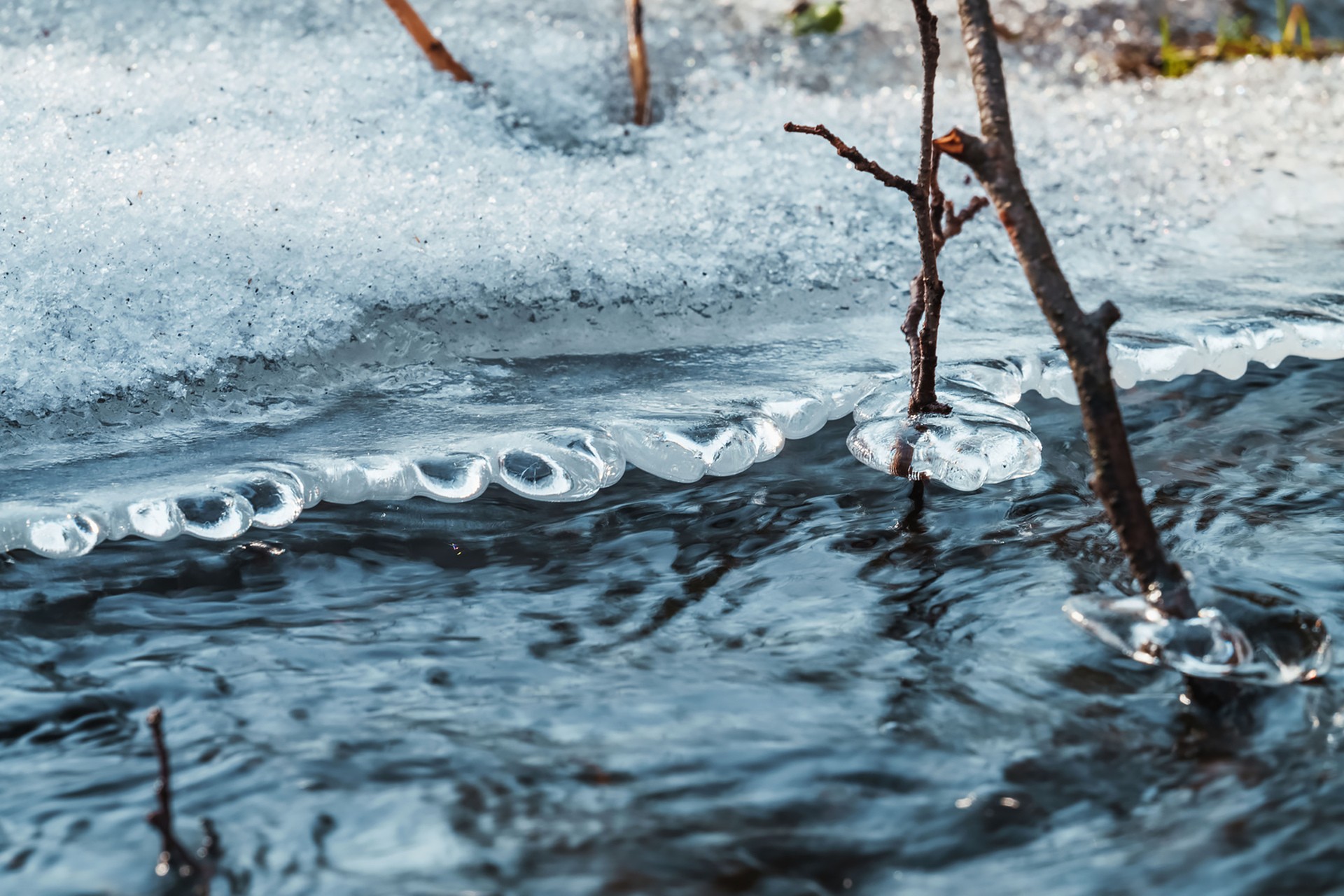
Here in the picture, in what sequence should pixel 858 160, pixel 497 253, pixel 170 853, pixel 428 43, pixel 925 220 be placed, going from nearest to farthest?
pixel 170 853 → pixel 858 160 → pixel 925 220 → pixel 497 253 → pixel 428 43

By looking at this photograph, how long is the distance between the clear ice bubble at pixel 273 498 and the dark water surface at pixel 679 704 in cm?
5

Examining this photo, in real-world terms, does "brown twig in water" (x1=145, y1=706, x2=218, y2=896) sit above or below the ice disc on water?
below

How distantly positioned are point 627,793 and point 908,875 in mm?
348

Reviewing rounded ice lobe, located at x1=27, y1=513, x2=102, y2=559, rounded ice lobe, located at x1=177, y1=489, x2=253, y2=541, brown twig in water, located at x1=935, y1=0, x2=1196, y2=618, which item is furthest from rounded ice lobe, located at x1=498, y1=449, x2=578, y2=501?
brown twig in water, located at x1=935, y1=0, x2=1196, y2=618

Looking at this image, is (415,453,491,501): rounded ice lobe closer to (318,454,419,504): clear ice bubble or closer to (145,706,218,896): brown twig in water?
(318,454,419,504): clear ice bubble

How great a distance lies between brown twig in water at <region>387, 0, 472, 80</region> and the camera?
3.68m

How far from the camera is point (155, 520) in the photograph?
220cm

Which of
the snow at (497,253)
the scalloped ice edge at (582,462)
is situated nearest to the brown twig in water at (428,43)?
the snow at (497,253)

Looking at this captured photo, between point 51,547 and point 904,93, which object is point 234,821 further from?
point 904,93

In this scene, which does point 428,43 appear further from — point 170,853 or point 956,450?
point 170,853

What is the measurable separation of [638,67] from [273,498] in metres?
2.19

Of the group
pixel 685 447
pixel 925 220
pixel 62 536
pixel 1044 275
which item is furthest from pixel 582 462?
pixel 1044 275

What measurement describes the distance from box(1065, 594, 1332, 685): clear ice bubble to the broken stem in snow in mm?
640

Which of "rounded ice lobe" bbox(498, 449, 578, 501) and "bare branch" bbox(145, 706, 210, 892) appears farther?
"rounded ice lobe" bbox(498, 449, 578, 501)
